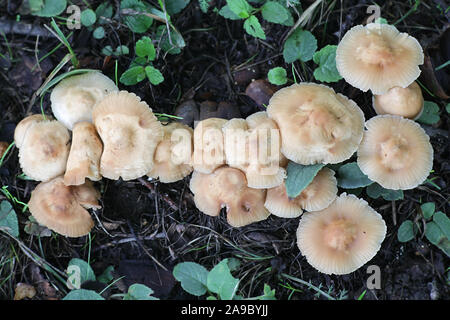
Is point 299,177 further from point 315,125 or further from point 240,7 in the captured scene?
point 240,7

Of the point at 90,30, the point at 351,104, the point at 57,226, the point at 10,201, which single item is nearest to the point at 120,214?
the point at 57,226

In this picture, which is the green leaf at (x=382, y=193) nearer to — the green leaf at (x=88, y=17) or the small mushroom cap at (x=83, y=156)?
the small mushroom cap at (x=83, y=156)

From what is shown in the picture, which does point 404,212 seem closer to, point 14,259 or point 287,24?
point 287,24

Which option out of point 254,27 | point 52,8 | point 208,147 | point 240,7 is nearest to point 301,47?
point 254,27

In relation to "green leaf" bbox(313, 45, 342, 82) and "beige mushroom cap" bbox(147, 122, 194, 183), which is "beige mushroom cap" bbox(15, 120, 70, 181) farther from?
"green leaf" bbox(313, 45, 342, 82)

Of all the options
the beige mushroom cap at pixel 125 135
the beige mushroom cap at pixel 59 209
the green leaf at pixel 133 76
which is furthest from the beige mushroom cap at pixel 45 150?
the green leaf at pixel 133 76
